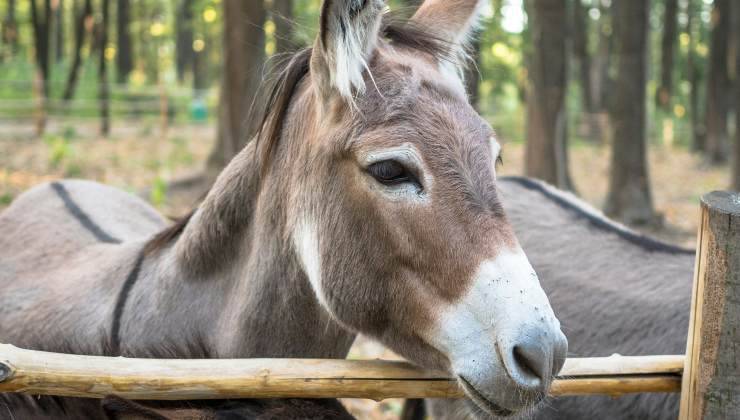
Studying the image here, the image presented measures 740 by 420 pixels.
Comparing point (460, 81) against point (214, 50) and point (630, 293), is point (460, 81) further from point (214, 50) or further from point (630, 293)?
point (214, 50)

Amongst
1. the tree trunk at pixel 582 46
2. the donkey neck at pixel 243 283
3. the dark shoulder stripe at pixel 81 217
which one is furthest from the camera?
the tree trunk at pixel 582 46

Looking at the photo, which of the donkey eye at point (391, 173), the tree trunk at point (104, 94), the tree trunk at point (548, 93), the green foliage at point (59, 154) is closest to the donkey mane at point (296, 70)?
the donkey eye at point (391, 173)

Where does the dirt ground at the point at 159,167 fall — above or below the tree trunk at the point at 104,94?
below

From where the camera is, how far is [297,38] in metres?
3.30

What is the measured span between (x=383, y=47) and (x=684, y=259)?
2.12 meters

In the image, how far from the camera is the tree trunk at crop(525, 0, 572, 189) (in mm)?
10172

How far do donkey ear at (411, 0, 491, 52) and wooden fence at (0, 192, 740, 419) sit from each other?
121 cm

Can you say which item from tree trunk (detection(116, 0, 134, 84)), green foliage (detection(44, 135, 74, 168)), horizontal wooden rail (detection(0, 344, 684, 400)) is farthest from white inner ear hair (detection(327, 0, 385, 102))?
tree trunk (detection(116, 0, 134, 84))

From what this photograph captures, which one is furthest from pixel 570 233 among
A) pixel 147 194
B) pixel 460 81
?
pixel 147 194

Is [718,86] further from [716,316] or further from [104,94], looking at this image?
[716,316]

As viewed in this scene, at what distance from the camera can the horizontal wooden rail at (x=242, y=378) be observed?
2.24 meters

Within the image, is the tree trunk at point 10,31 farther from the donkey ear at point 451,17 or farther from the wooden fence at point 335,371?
the wooden fence at point 335,371

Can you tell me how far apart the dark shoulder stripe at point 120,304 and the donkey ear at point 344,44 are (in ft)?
4.21

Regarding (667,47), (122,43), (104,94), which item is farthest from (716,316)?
(122,43)
